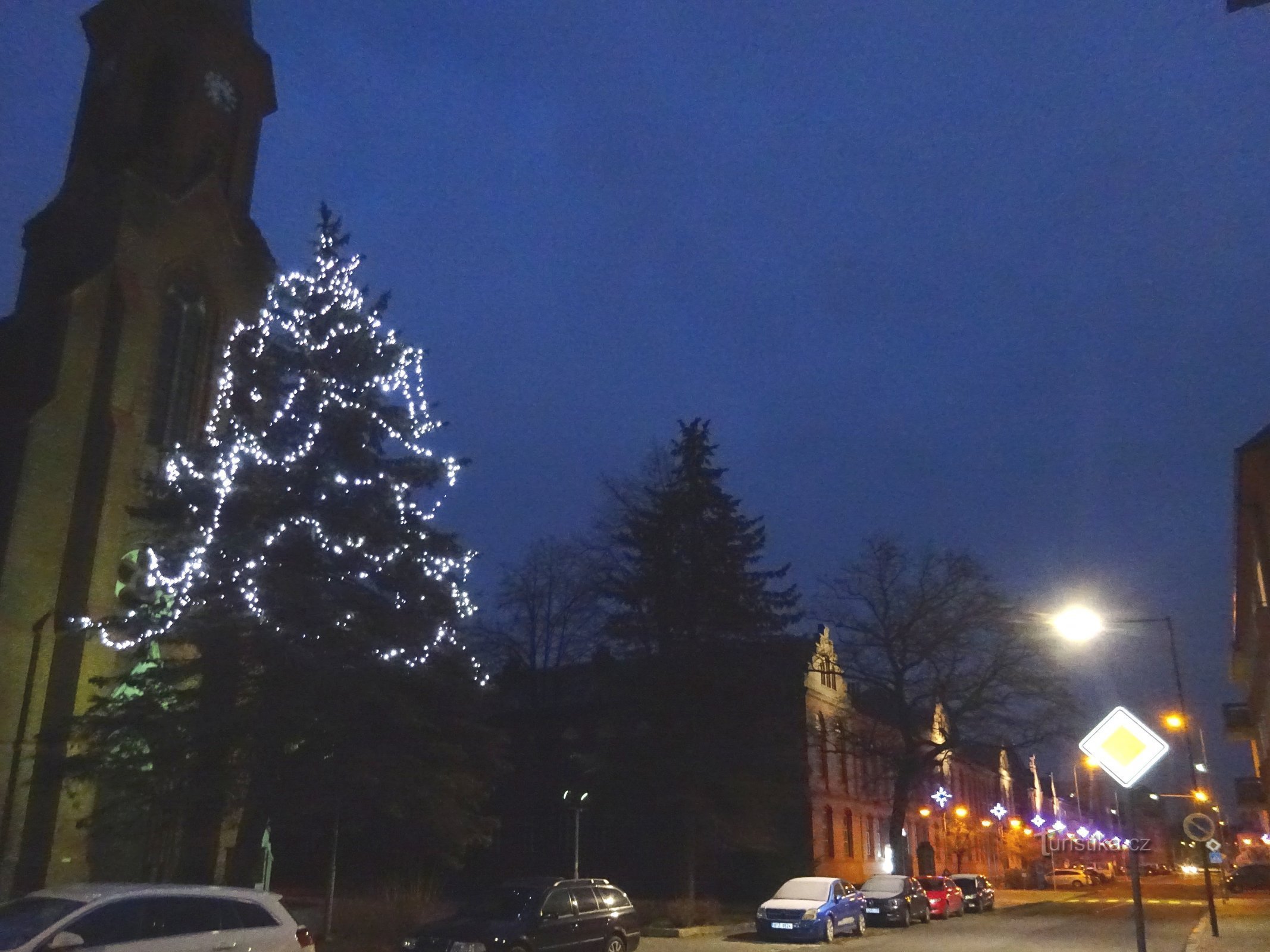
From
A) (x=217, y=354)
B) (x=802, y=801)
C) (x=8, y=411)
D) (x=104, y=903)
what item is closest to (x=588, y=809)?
(x=802, y=801)

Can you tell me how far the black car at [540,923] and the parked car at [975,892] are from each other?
22187 mm

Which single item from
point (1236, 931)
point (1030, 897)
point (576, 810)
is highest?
point (576, 810)

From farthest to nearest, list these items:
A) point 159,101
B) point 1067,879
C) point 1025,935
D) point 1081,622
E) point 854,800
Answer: point 1067,879 < point 854,800 < point 159,101 < point 1025,935 < point 1081,622

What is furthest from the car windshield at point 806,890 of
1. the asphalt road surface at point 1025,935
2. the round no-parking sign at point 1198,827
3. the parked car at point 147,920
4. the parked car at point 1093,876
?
the parked car at point 1093,876

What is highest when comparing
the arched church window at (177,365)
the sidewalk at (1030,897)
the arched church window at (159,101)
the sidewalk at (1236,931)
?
the arched church window at (159,101)

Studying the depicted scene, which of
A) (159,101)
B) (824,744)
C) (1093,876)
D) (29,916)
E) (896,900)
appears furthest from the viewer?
(1093,876)

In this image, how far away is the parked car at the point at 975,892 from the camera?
38156 millimetres

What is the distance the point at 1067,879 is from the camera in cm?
6156

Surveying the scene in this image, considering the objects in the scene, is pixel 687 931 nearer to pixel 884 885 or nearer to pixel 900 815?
pixel 884 885

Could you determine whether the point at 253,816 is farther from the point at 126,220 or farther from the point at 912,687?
the point at 912,687

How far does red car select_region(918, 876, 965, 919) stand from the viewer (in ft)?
113

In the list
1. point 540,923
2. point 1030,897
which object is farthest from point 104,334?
point 1030,897

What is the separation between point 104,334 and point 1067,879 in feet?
187

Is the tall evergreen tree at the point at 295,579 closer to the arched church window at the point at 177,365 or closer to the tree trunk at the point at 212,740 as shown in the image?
the tree trunk at the point at 212,740
